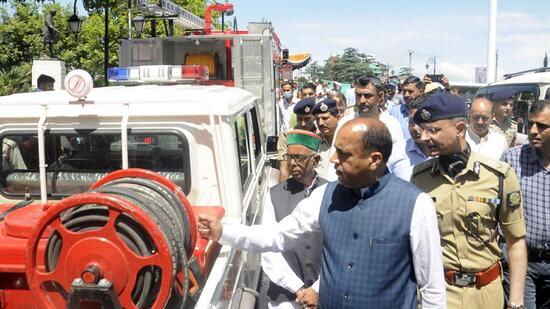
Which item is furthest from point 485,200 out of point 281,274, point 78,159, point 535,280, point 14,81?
point 14,81

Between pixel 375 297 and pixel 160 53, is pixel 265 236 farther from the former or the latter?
pixel 160 53

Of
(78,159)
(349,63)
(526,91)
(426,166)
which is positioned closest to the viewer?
(426,166)

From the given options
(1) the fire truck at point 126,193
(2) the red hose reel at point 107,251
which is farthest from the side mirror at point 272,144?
(2) the red hose reel at point 107,251

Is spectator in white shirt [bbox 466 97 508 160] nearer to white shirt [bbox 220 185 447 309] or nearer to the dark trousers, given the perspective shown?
the dark trousers

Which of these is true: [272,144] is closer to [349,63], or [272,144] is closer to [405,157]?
[405,157]

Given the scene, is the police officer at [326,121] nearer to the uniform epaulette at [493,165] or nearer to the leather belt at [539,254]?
the leather belt at [539,254]

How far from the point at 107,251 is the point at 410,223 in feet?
3.85

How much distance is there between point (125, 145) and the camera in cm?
308

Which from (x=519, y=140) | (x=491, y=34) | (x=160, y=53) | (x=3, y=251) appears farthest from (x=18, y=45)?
(x=3, y=251)

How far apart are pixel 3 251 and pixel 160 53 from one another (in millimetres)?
8984

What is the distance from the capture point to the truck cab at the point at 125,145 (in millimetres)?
3191

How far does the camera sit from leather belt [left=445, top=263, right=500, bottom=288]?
286 centimetres

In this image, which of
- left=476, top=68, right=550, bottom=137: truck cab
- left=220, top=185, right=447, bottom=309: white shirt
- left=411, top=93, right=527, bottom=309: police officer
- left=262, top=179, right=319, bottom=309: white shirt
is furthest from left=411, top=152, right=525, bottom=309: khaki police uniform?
left=476, top=68, right=550, bottom=137: truck cab

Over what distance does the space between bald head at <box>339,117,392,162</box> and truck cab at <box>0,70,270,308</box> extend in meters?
1.03
